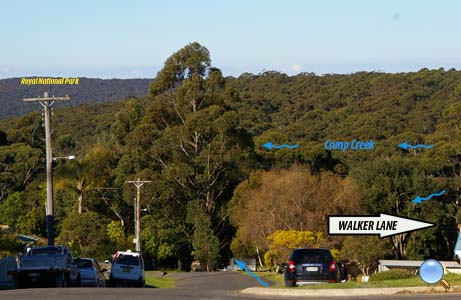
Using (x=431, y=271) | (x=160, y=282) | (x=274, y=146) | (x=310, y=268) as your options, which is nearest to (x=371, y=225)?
(x=431, y=271)

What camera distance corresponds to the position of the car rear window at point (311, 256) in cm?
2431

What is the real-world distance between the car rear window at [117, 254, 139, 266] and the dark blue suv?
10.6 m

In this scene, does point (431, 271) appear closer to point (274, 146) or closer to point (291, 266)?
point (291, 266)

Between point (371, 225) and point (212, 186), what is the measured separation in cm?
5032

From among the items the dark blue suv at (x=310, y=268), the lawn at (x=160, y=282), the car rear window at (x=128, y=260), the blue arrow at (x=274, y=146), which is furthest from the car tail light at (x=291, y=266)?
the blue arrow at (x=274, y=146)

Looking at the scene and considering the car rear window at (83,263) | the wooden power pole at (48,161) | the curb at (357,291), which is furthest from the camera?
the wooden power pole at (48,161)

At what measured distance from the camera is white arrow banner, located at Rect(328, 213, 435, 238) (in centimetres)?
1684

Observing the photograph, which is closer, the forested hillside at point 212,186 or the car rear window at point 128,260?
the car rear window at point 128,260

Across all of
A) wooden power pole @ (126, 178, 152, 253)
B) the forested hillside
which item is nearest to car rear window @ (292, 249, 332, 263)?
the forested hillside

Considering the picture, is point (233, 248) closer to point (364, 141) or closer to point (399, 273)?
point (364, 141)

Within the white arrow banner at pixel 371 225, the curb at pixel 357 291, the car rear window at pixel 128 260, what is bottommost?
the car rear window at pixel 128 260

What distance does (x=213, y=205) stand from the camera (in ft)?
223

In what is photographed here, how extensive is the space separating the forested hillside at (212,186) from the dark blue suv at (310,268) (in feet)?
95.8

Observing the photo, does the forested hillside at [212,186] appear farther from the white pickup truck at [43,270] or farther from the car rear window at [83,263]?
the white pickup truck at [43,270]
